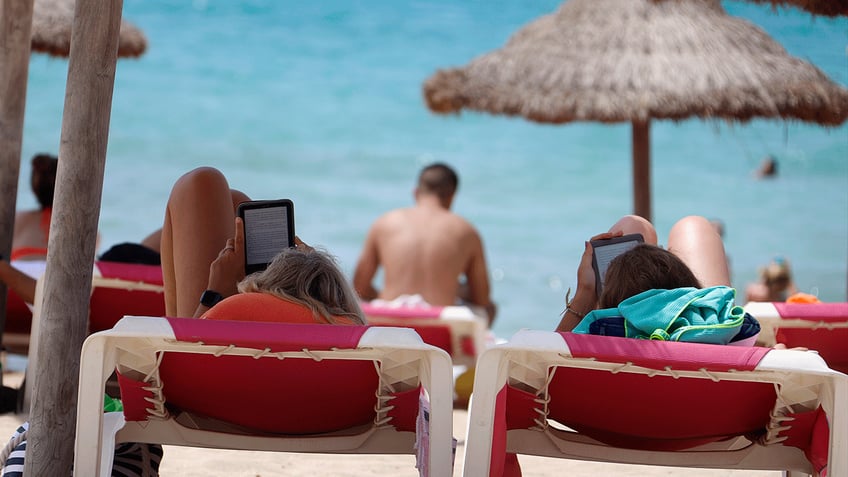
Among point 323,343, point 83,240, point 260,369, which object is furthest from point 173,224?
point 323,343

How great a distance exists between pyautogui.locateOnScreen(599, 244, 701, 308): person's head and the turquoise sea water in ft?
48.9

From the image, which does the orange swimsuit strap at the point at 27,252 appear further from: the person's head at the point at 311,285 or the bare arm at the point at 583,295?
the bare arm at the point at 583,295

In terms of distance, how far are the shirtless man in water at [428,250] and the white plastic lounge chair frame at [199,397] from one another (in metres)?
4.06

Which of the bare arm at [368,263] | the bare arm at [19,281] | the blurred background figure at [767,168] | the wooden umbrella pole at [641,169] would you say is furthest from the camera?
the blurred background figure at [767,168]

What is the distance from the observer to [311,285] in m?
2.62

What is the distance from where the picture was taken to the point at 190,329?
2209mm

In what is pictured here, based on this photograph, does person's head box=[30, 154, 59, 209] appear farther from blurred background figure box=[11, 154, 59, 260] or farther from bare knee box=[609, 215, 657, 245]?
bare knee box=[609, 215, 657, 245]

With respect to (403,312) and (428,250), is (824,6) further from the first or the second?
(428,250)

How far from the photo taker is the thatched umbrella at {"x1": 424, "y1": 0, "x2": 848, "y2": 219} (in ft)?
24.2

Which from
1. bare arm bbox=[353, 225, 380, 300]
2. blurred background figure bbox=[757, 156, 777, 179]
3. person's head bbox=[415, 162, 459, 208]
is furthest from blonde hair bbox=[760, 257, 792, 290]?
blurred background figure bbox=[757, 156, 777, 179]

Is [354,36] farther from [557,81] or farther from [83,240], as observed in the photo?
[83,240]

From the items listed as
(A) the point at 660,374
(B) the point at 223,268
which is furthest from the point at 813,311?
(B) the point at 223,268

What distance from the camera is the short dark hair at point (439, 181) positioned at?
21.8 ft

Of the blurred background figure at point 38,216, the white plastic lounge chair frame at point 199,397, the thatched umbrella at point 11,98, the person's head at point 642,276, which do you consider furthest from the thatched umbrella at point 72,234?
the blurred background figure at point 38,216
